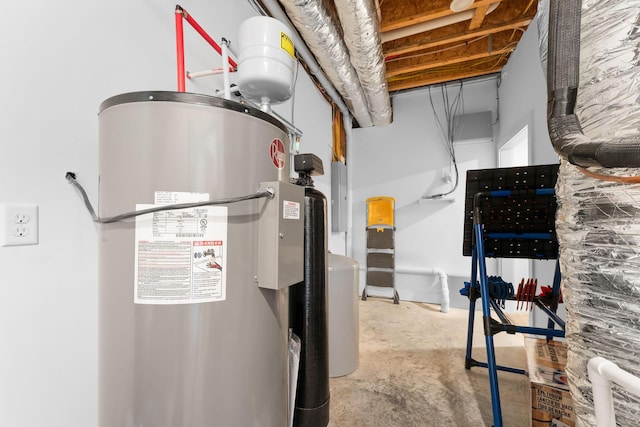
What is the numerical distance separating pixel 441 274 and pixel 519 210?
81.0 inches

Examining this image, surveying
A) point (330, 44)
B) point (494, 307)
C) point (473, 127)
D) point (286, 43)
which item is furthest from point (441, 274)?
point (286, 43)

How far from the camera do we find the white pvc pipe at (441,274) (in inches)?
132

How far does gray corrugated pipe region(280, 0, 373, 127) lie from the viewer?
5.93ft

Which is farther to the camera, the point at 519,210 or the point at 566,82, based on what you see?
the point at 519,210

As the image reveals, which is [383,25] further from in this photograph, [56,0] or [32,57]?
[32,57]

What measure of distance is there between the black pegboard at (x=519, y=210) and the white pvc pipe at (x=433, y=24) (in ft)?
5.01

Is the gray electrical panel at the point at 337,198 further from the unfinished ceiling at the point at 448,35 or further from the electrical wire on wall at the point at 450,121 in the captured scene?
the unfinished ceiling at the point at 448,35

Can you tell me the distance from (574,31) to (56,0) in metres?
1.50

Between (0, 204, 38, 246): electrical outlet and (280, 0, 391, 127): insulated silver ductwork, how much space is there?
5.74 ft

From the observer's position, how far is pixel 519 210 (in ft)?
5.49

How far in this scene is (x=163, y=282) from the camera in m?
0.68

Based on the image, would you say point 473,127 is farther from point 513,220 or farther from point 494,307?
point 494,307

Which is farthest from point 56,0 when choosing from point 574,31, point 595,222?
point 595,222

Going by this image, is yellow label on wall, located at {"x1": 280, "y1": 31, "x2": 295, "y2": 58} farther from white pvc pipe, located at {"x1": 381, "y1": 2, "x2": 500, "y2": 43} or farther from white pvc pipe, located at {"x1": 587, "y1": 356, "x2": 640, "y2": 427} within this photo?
white pvc pipe, located at {"x1": 381, "y1": 2, "x2": 500, "y2": 43}
